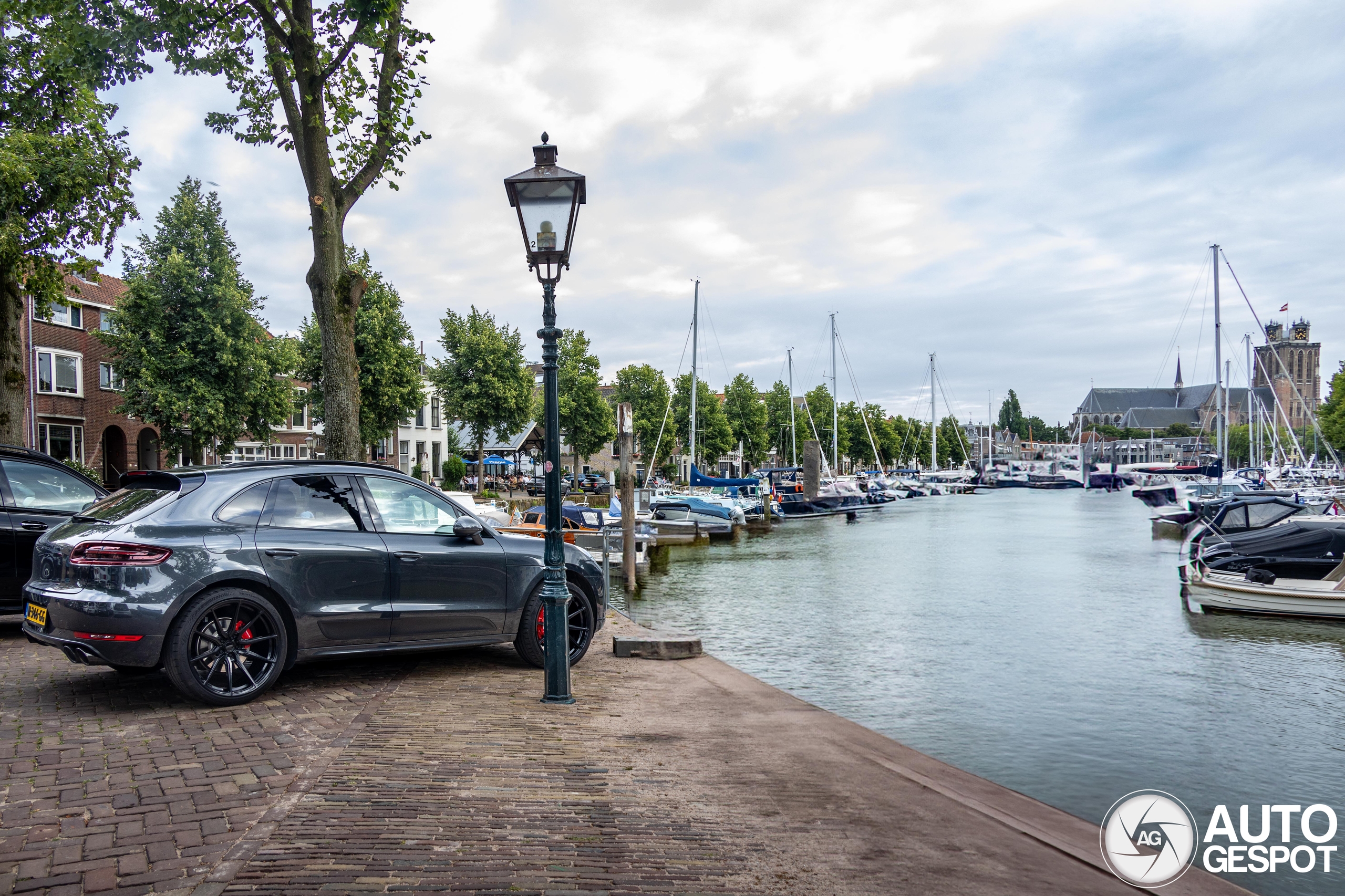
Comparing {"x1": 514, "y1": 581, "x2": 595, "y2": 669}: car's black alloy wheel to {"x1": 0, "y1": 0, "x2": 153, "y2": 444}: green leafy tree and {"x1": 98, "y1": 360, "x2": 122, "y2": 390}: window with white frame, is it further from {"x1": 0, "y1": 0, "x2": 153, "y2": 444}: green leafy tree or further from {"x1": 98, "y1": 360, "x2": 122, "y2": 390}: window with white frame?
{"x1": 98, "y1": 360, "x2": 122, "y2": 390}: window with white frame

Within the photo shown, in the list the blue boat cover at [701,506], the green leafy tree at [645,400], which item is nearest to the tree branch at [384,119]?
the blue boat cover at [701,506]

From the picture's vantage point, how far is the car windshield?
6496 millimetres

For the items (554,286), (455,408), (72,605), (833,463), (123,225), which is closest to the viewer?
(72,605)

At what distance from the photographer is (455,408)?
4819cm

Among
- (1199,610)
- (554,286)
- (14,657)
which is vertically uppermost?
(554,286)

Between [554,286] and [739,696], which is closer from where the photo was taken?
[554,286]

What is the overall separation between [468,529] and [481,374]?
135 feet

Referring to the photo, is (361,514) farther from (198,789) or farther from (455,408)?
(455,408)

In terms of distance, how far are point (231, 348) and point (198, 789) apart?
3110 cm

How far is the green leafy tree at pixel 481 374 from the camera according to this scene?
47438 millimetres

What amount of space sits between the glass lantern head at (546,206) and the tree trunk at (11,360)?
38.0ft

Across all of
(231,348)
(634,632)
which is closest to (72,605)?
(634,632)

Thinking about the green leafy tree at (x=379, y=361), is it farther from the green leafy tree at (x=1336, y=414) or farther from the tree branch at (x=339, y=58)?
the green leafy tree at (x=1336, y=414)

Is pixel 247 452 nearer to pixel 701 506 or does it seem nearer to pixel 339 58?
pixel 701 506
